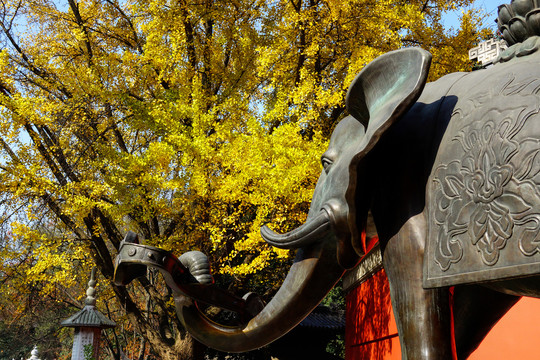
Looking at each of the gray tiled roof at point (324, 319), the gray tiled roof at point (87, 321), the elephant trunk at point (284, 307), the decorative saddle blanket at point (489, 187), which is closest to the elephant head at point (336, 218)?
the elephant trunk at point (284, 307)

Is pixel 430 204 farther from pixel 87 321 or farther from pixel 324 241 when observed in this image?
pixel 87 321

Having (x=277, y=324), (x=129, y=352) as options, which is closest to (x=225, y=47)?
(x=277, y=324)

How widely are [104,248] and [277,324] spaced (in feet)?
27.3

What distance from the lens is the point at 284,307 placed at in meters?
1.92

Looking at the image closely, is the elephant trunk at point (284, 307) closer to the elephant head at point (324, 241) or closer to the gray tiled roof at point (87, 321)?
the elephant head at point (324, 241)

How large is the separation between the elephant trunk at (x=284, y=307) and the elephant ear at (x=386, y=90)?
1.54 ft

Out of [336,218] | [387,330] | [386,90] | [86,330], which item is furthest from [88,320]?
[386,90]

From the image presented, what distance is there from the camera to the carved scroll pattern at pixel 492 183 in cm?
136

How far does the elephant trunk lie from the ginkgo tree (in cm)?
498

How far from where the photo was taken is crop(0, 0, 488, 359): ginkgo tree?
7.79m

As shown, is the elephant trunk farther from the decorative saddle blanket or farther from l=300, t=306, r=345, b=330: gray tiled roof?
l=300, t=306, r=345, b=330: gray tiled roof

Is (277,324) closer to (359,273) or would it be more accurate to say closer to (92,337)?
(92,337)

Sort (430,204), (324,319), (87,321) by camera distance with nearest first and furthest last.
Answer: (430,204)
(87,321)
(324,319)

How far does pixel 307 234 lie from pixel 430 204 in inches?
17.6
